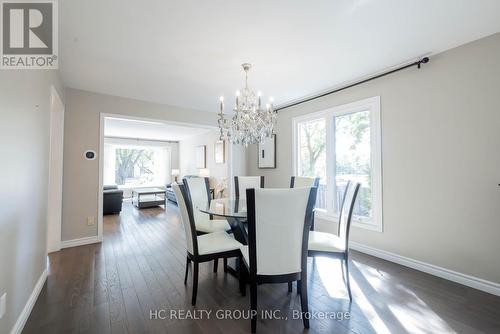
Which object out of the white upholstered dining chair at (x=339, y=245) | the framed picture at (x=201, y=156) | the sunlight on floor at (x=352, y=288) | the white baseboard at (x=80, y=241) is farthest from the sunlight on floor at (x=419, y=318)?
the framed picture at (x=201, y=156)

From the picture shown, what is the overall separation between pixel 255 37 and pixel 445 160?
2391mm

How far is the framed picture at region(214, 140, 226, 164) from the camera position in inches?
237

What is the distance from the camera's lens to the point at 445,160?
7.57 feet

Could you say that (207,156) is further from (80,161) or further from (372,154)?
(372,154)

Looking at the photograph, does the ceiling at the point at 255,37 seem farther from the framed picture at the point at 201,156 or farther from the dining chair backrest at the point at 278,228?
the framed picture at the point at 201,156

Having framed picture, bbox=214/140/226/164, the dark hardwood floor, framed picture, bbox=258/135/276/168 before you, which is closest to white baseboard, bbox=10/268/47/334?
the dark hardwood floor

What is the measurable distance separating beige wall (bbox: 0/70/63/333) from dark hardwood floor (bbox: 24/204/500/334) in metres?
0.32

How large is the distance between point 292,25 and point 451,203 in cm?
244

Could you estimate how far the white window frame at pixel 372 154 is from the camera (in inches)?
113

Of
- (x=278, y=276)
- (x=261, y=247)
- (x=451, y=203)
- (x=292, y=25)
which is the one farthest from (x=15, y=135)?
(x=451, y=203)

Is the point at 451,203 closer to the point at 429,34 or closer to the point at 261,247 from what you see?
the point at 429,34

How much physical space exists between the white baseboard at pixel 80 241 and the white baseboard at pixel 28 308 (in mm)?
1122

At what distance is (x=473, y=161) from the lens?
2.13m

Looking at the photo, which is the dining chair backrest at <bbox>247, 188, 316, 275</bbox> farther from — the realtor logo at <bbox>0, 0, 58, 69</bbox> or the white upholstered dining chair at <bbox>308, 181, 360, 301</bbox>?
the realtor logo at <bbox>0, 0, 58, 69</bbox>
